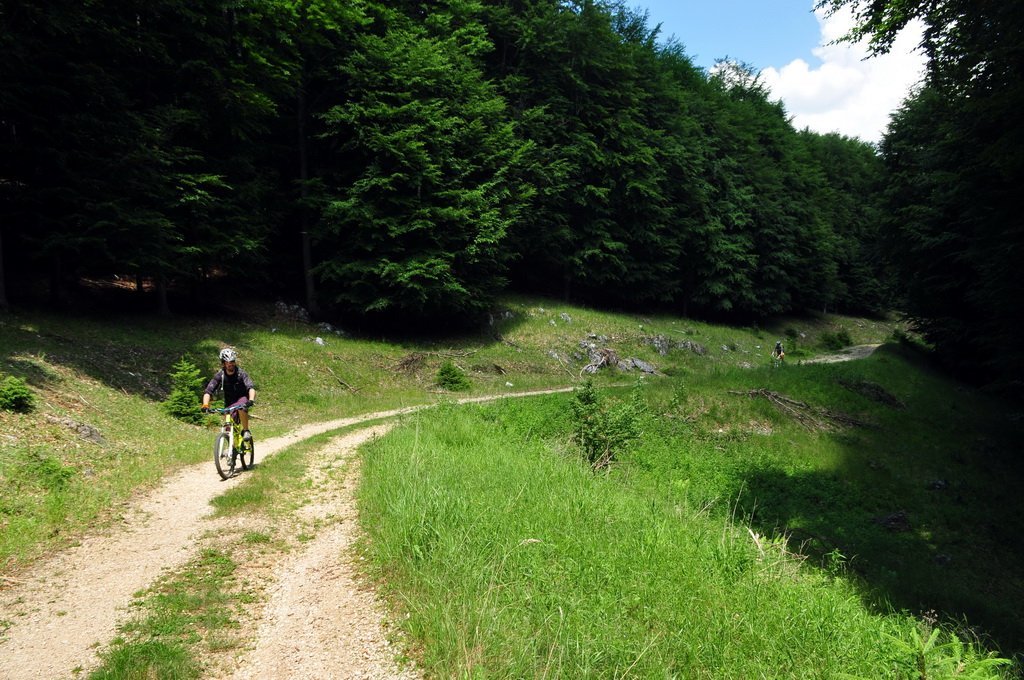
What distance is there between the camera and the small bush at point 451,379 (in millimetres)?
21516

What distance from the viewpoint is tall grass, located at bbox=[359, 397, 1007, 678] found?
400 centimetres

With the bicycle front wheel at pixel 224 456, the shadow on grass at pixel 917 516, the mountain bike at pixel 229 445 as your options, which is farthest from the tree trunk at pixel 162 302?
the shadow on grass at pixel 917 516

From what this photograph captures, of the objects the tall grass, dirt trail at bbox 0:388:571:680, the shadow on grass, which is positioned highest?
the tall grass

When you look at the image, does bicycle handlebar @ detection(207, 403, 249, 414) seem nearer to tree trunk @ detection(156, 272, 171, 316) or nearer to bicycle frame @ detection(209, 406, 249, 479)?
bicycle frame @ detection(209, 406, 249, 479)

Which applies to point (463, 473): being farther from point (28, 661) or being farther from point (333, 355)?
point (333, 355)

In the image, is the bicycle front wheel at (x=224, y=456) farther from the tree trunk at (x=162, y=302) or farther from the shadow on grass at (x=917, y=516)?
the tree trunk at (x=162, y=302)

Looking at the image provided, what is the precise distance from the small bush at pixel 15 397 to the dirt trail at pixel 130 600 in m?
3.71

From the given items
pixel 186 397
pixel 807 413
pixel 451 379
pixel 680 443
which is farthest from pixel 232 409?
pixel 807 413

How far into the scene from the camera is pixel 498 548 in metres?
5.52

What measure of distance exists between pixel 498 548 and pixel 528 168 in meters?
28.4

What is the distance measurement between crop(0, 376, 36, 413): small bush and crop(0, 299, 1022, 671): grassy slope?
0.26 metres

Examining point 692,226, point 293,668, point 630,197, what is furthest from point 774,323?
point 293,668

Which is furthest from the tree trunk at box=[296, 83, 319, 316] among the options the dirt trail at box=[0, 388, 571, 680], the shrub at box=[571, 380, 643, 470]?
the dirt trail at box=[0, 388, 571, 680]

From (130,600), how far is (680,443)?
12422mm
